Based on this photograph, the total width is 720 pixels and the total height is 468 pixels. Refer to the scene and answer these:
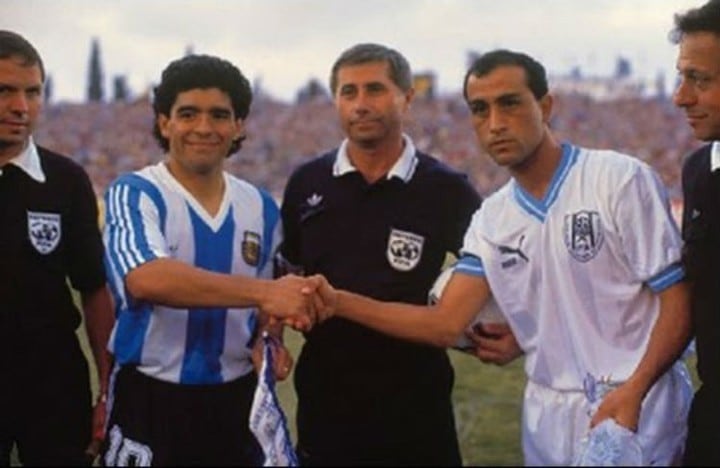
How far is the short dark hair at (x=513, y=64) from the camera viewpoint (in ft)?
10.0

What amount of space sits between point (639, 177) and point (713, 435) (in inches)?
29.2

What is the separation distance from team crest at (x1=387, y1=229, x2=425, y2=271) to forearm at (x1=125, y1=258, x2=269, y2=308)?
0.74 m

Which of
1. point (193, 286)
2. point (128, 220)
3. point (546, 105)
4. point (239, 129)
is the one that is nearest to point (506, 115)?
point (546, 105)

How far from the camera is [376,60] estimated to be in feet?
12.2

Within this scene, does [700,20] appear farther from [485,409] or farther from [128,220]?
[485,409]

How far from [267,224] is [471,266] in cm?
72

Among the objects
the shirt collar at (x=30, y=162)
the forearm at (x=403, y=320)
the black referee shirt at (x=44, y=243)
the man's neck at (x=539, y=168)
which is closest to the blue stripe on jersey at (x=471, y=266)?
the forearm at (x=403, y=320)

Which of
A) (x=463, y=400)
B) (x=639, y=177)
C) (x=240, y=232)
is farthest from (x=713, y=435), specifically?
(x=463, y=400)

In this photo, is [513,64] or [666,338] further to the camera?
[513,64]

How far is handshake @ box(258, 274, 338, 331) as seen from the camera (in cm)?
290

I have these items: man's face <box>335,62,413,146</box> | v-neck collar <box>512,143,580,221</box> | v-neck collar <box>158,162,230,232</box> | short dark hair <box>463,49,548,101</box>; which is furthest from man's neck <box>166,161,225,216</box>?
v-neck collar <box>512,143,580,221</box>

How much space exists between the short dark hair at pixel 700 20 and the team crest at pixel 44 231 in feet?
6.42

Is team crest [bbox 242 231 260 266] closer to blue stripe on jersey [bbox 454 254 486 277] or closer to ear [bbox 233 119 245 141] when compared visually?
ear [bbox 233 119 245 141]

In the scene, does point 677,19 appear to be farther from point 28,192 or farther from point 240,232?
point 28,192
